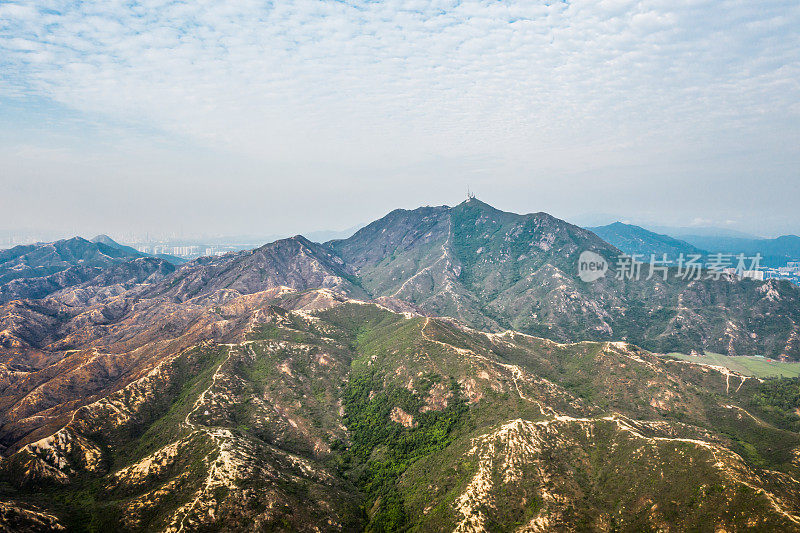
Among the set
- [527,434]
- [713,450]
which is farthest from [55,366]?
[713,450]

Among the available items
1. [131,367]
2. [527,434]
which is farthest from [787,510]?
[131,367]

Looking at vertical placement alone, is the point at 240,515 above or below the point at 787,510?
below

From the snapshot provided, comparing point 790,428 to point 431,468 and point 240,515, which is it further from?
point 240,515

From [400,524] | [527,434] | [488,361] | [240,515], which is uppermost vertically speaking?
[488,361]

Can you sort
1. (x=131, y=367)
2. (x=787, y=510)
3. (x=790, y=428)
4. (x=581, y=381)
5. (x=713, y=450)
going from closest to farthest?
(x=787, y=510) < (x=713, y=450) < (x=790, y=428) < (x=581, y=381) < (x=131, y=367)

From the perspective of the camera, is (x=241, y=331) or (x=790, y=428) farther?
(x=241, y=331)

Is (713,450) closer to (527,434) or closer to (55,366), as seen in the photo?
(527,434)

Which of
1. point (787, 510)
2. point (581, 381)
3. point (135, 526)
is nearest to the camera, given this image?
point (787, 510)
